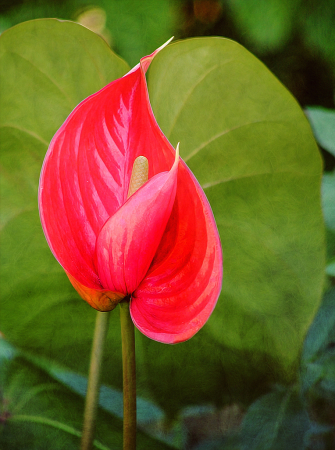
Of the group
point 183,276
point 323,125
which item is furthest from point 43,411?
point 323,125

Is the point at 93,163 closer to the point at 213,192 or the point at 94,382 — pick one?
the point at 213,192

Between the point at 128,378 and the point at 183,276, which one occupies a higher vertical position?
the point at 183,276

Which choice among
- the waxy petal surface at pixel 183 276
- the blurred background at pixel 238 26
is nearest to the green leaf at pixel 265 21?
the blurred background at pixel 238 26

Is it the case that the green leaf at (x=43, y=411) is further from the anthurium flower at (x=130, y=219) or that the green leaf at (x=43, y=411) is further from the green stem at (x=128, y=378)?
the anthurium flower at (x=130, y=219)

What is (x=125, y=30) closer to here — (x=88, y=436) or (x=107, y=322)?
(x=107, y=322)

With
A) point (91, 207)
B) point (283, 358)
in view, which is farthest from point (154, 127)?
point (283, 358)

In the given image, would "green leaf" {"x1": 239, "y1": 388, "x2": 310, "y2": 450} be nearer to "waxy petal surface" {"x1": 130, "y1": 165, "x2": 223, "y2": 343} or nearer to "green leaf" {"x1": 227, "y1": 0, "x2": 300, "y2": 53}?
"waxy petal surface" {"x1": 130, "y1": 165, "x2": 223, "y2": 343}
